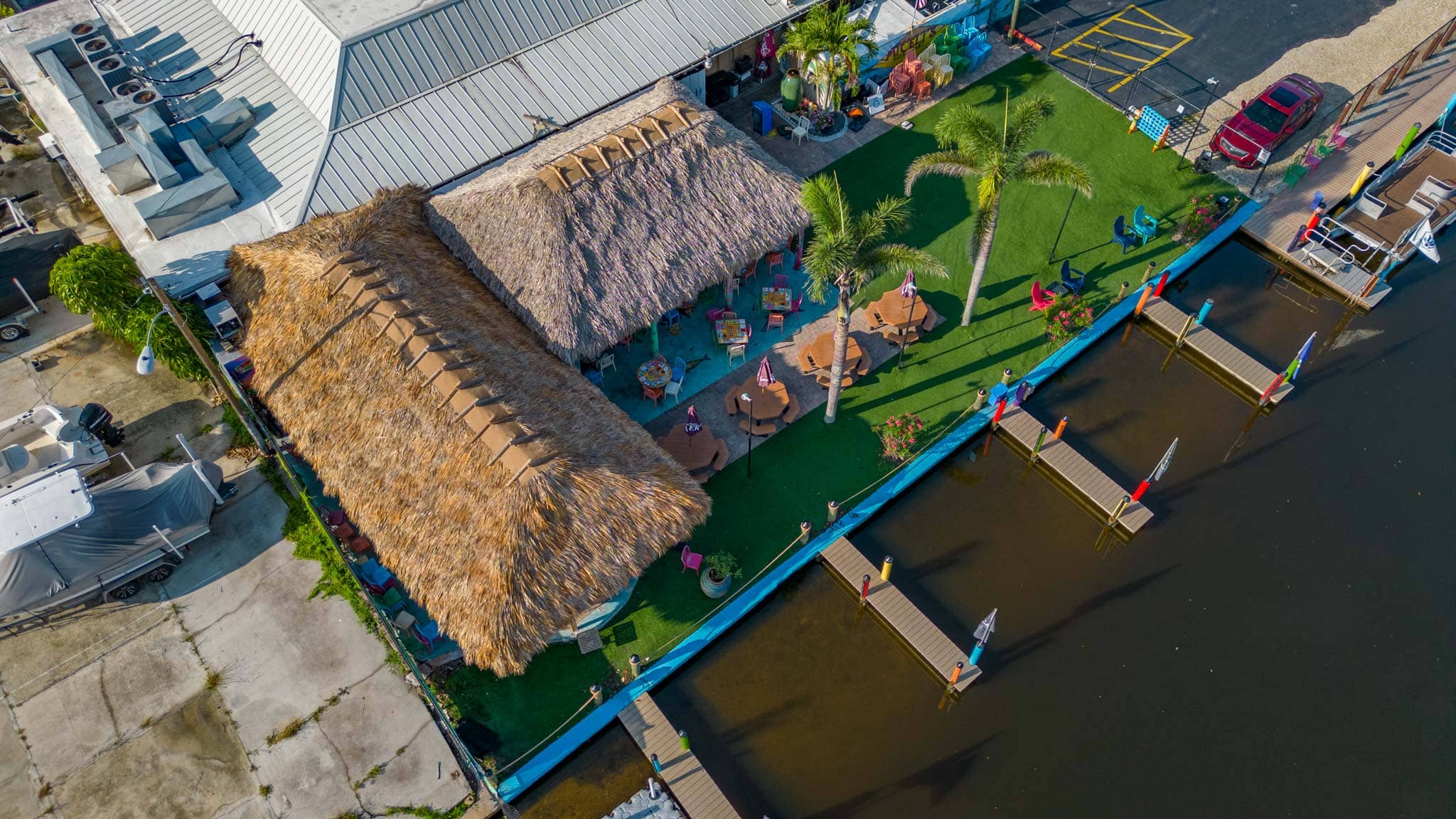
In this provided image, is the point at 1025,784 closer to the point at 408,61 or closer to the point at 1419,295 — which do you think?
the point at 1419,295

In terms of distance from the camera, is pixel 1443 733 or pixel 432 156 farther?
pixel 432 156

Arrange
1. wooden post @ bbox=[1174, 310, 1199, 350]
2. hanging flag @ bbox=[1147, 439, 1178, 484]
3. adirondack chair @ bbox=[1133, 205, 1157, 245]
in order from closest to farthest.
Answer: hanging flag @ bbox=[1147, 439, 1178, 484], wooden post @ bbox=[1174, 310, 1199, 350], adirondack chair @ bbox=[1133, 205, 1157, 245]

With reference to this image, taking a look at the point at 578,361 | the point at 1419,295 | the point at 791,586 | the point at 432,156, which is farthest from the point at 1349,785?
the point at 432,156

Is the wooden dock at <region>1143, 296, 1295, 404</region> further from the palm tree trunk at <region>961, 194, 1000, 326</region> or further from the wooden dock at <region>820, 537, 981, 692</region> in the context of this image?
the wooden dock at <region>820, 537, 981, 692</region>

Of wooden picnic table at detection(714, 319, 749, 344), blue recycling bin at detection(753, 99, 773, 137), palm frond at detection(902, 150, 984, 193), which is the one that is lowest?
wooden picnic table at detection(714, 319, 749, 344)

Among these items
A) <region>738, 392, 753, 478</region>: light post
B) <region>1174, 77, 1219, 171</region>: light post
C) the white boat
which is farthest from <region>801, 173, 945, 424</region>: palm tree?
the white boat

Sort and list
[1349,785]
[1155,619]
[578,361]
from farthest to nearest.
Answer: [578,361] < [1155,619] < [1349,785]

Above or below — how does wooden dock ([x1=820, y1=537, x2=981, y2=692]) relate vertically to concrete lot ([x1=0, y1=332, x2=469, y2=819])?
above
